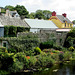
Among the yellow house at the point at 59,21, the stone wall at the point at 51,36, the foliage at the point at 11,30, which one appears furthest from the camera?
the yellow house at the point at 59,21

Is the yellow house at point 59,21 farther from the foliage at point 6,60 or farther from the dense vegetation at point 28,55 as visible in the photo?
the foliage at point 6,60

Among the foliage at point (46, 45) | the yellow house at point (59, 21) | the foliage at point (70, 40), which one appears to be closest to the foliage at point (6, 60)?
the foliage at point (46, 45)

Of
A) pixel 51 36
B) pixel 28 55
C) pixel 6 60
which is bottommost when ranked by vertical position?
pixel 28 55

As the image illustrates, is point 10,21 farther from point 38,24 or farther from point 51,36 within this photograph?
point 51,36

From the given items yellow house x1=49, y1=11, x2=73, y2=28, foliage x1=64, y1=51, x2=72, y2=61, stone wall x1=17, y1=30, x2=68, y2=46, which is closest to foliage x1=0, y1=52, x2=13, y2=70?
stone wall x1=17, y1=30, x2=68, y2=46

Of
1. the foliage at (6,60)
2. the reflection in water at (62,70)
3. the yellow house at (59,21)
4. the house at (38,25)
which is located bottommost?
the reflection in water at (62,70)

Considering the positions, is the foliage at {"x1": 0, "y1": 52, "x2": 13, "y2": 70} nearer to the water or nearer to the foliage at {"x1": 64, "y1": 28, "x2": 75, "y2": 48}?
the water

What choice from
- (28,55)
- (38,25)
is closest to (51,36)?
(38,25)

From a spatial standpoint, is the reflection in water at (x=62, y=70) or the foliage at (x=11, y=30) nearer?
the reflection in water at (x=62, y=70)

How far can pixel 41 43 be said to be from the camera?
120 feet

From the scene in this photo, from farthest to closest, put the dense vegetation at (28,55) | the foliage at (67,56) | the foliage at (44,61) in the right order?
the foliage at (67,56) → the foliage at (44,61) → the dense vegetation at (28,55)

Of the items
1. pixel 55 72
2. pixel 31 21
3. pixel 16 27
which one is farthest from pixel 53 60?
pixel 31 21

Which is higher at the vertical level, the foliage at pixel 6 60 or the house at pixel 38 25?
the house at pixel 38 25

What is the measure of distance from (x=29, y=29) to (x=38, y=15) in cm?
6135
